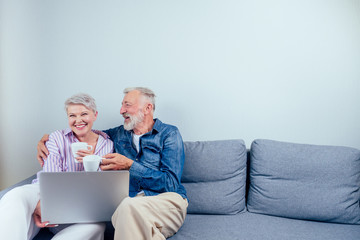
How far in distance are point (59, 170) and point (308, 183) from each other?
148 cm

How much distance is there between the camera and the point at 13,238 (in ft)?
4.24

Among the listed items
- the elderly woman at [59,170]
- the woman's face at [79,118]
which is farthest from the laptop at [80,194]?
the woman's face at [79,118]

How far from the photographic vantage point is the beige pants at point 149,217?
138 centimetres

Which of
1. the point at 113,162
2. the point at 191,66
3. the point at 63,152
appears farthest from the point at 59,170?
the point at 191,66

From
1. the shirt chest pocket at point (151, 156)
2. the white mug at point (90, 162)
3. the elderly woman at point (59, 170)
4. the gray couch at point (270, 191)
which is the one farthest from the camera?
the shirt chest pocket at point (151, 156)

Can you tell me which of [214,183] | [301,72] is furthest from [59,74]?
[301,72]

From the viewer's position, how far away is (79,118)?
1.76 metres

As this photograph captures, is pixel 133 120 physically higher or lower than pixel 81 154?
higher

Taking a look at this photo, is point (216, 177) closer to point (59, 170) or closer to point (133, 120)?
point (133, 120)

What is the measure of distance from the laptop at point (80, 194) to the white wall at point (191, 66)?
941 millimetres

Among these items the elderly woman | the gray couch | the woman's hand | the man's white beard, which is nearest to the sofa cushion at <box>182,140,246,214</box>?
the gray couch

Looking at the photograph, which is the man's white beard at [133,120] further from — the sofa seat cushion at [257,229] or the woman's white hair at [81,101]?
the sofa seat cushion at [257,229]

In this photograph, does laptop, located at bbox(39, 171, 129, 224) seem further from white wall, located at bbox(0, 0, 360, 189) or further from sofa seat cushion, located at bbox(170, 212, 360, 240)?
white wall, located at bbox(0, 0, 360, 189)

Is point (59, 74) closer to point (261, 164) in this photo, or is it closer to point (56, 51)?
point (56, 51)
